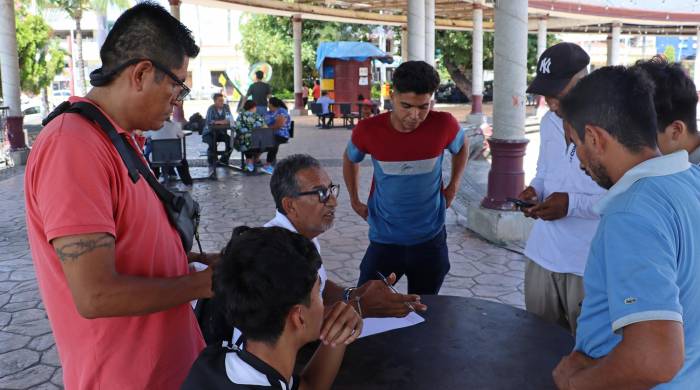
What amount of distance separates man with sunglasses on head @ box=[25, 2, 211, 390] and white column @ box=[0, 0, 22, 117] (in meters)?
11.7

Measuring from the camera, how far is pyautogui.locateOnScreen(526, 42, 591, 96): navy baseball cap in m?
2.55

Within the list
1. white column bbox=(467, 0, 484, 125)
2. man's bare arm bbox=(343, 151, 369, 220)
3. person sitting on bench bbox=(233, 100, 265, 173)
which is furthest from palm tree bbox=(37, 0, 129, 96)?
man's bare arm bbox=(343, 151, 369, 220)

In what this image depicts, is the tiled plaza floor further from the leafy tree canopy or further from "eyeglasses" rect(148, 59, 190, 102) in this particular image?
the leafy tree canopy

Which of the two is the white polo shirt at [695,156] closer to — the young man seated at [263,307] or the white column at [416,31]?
the young man seated at [263,307]

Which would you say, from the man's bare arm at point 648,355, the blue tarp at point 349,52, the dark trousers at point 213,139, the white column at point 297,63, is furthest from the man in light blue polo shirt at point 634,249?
the white column at point 297,63

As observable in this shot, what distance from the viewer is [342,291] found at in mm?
2357

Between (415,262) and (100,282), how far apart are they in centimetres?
204

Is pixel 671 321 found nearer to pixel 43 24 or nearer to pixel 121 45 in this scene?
pixel 121 45

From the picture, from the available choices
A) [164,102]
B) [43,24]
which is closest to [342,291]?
[164,102]

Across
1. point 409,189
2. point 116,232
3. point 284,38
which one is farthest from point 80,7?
point 116,232

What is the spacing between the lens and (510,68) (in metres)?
6.18

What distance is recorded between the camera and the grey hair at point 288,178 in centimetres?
244

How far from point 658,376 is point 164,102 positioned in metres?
1.37

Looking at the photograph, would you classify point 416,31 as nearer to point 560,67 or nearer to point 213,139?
point 213,139
